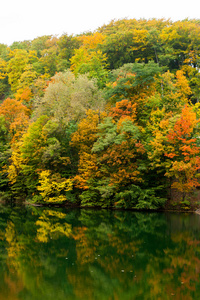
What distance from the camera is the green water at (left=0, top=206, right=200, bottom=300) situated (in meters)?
8.41

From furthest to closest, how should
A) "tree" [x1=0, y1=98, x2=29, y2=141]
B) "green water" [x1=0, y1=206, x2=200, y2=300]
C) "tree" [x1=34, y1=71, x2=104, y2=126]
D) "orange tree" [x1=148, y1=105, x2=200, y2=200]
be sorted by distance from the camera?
"tree" [x1=0, y1=98, x2=29, y2=141] < "tree" [x1=34, y1=71, x2=104, y2=126] < "orange tree" [x1=148, y1=105, x2=200, y2=200] < "green water" [x1=0, y1=206, x2=200, y2=300]

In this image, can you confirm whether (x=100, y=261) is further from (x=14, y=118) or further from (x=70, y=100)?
(x=14, y=118)

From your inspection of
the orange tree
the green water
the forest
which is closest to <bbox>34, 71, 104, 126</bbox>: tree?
the forest

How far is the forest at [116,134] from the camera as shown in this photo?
25.1 metres

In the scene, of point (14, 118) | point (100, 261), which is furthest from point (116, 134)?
point (100, 261)

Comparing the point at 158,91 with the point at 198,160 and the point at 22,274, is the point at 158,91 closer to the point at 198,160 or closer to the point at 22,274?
the point at 198,160

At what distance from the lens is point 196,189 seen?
89.1 ft

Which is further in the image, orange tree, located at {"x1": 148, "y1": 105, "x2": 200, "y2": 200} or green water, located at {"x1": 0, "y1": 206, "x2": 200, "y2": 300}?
orange tree, located at {"x1": 148, "y1": 105, "x2": 200, "y2": 200}

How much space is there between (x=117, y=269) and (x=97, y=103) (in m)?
24.3

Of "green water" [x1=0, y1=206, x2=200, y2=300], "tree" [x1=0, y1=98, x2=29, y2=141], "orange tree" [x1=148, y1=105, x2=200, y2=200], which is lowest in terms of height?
"green water" [x1=0, y1=206, x2=200, y2=300]

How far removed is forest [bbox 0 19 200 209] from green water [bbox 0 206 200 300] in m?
6.71

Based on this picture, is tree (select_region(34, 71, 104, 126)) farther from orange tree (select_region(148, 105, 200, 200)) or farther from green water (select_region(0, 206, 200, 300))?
green water (select_region(0, 206, 200, 300))

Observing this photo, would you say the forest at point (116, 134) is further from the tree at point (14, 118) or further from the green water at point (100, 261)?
the green water at point (100, 261)

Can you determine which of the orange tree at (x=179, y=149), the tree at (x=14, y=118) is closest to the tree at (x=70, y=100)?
the tree at (x=14, y=118)
